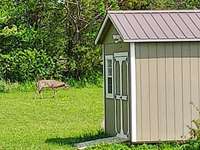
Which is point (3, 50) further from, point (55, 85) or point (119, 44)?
point (119, 44)

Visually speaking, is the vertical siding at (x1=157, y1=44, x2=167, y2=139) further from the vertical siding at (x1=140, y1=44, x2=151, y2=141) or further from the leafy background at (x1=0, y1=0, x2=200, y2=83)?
the leafy background at (x1=0, y1=0, x2=200, y2=83)

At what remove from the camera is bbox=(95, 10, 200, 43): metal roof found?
16.8 m

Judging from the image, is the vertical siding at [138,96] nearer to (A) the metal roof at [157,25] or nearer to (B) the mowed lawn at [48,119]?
(A) the metal roof at [157,25]

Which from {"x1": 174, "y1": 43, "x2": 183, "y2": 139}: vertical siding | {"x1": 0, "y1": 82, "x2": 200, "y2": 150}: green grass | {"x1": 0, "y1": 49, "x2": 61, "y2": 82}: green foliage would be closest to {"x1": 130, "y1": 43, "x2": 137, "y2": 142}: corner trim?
{"x1": 0, "y1": 82, "x2": 200, "y2": 150}: green grass

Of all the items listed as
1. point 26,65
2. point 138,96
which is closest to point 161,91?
point 138,96

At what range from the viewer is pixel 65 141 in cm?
1883

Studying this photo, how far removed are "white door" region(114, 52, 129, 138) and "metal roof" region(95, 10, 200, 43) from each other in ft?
2.21

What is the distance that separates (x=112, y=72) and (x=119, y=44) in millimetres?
1004

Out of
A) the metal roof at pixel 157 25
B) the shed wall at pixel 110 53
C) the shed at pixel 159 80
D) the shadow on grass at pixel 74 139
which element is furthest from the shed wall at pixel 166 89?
the shadow on grass at pixel 74 139

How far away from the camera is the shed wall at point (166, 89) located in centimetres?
1678

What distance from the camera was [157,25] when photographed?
1745 centimetres

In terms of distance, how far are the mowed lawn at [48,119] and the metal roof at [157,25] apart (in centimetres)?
334

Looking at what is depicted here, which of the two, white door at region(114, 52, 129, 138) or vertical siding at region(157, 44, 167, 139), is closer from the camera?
vertical siding at region(157, 44, 167, 139)

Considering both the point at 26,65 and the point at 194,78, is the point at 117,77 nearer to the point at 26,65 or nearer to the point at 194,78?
the point at 194,78
